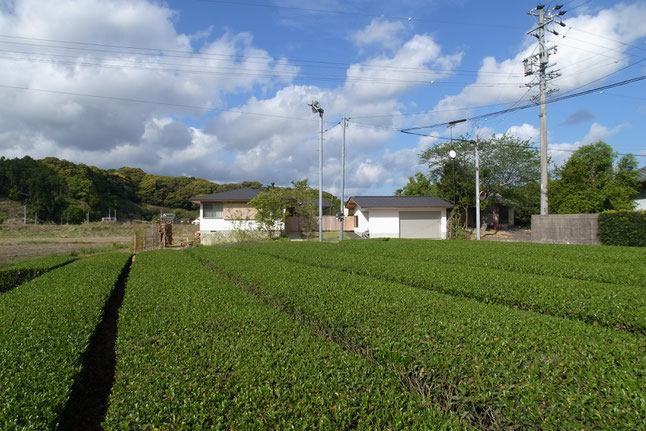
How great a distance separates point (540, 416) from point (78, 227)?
4235 centimetres

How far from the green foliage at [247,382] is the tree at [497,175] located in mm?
29588

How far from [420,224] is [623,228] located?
1357 cm

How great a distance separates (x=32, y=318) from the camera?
16.9ft

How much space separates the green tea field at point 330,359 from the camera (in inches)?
104

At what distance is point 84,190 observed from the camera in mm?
48344

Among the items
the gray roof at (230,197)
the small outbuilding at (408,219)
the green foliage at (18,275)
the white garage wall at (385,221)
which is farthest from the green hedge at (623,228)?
the gray roof at (230,197)

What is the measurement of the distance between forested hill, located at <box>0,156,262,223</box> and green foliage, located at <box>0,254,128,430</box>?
44.4 meters

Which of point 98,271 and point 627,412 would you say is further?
point 98,271

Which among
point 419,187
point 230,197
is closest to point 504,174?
point 419,187

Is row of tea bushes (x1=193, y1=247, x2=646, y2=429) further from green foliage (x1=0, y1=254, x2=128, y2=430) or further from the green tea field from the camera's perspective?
green foliage (x1=0, y1=254, x2=128, y2=430)

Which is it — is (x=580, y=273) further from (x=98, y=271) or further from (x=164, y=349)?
(x=98, y=271)

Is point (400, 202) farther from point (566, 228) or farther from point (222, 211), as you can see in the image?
point (222, 211)

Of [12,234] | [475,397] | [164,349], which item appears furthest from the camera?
[12,234]

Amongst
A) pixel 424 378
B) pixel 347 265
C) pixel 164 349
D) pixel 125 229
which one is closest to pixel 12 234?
pixel 125 229
